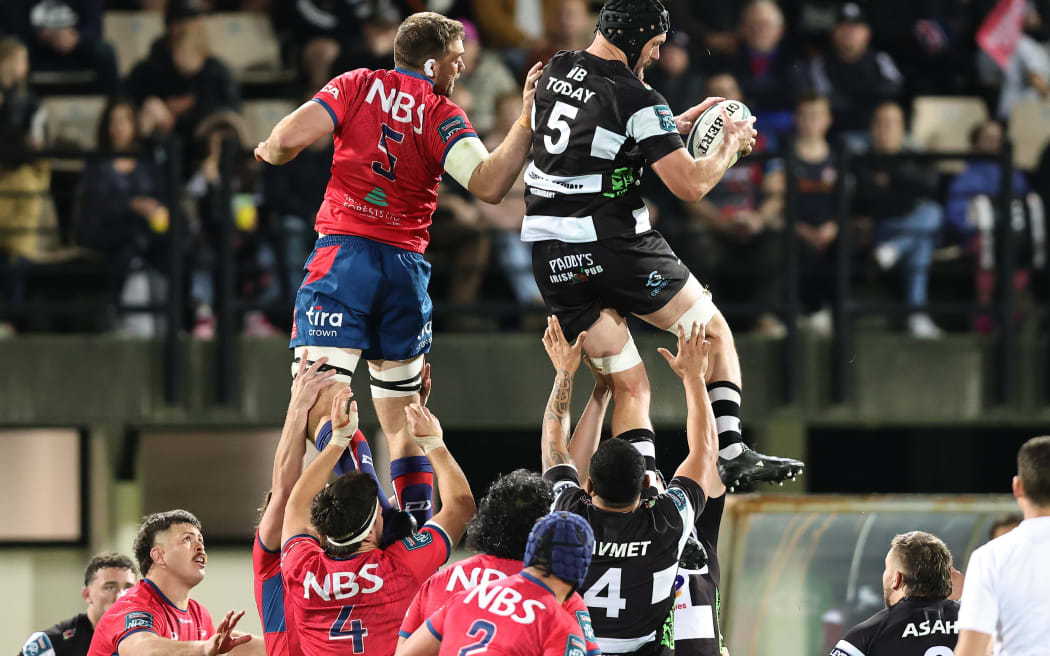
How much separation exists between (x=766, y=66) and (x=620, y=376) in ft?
21.5

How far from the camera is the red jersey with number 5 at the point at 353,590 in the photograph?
5.44 m

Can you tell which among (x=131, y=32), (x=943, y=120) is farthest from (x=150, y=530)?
(x=943, y=120)

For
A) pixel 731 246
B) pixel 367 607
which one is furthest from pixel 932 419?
pixel 367 607

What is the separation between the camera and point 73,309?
1041cm

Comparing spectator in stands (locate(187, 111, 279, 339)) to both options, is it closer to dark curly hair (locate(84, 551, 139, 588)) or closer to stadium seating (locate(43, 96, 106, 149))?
stadium seating (locate(43, 96, 106, 149))

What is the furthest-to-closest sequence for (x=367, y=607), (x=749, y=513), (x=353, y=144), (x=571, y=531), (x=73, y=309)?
(x=73, y=309)
(x=749, y=513)
(x=353, y=144)
(x=367, y=607)
(x=571, y=531)

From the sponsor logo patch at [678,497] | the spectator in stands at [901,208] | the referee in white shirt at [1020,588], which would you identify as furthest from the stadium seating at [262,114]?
the referee in white shirt at [1020,588]

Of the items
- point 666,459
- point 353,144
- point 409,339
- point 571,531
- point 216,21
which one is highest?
point 216,21

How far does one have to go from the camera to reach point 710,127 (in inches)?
236

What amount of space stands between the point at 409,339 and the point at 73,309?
15.9ft

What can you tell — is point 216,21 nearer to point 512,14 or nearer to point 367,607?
point 512,14

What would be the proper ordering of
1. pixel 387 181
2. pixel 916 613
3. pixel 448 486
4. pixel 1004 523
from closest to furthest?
1. pixel 448 486
2. pixel 916 613
3. pixel 387 181
4. pixel 1004 523

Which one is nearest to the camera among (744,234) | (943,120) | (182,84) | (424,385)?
(424,385)

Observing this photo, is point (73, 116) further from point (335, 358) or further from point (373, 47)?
point (335, 358)
